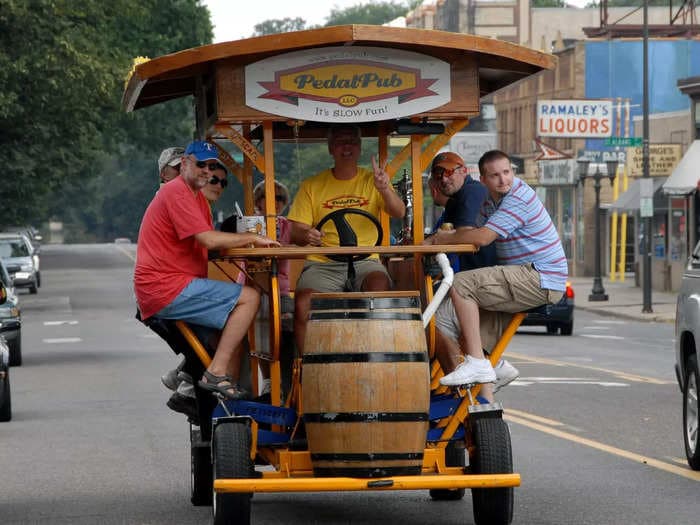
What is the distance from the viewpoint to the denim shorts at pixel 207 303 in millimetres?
9328

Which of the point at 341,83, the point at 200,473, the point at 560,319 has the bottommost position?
the point at 560,319

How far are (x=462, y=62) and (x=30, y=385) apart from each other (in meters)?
12.6

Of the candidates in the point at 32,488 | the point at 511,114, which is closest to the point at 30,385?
the point at 32,488

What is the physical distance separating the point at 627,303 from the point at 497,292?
36.5m

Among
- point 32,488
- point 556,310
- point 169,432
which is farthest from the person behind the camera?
point 556,310

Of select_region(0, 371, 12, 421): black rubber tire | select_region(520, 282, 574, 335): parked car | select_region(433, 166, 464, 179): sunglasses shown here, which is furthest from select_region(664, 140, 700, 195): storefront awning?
select_region(433, 166, 464, 179): sunglasses

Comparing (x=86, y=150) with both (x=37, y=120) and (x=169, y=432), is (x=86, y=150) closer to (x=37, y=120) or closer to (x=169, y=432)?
(x=37, y=120)

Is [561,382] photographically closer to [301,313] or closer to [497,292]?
[497,292]

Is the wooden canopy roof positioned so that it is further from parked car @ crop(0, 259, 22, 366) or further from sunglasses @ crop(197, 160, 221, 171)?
parked car @ crop(0, 259, 22, 366)

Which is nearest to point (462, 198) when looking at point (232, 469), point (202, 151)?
point (202, 151)

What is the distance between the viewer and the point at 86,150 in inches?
2180

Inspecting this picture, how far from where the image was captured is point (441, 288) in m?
9.09

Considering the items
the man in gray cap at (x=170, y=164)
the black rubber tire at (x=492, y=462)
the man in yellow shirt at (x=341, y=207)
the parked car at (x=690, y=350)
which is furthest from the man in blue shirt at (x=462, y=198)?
the parked car at (x=690, y=350)

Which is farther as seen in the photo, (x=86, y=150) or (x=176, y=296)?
(x=86, y=150)
